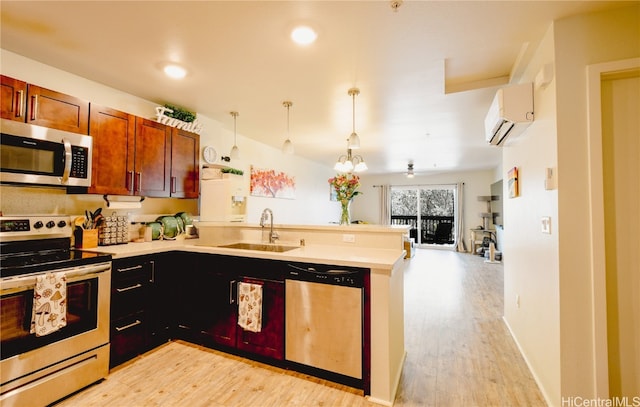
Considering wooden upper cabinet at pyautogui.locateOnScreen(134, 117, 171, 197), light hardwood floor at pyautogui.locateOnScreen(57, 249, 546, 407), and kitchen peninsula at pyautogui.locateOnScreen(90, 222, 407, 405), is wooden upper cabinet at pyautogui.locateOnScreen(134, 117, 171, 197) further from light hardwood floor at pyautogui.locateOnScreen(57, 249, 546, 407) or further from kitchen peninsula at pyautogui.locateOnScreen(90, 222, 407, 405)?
light hardwood floor at pyautogui.locateOnScreen(57, 249, 546, 407)

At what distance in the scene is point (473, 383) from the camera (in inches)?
80.6

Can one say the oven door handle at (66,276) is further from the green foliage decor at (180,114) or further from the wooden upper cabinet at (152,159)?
the green foliage decor at (180,114)

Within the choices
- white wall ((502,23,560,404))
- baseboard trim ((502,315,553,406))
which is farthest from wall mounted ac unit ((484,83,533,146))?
baseboard trim ((502,315,553,406))

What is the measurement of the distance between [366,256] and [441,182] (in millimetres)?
7841

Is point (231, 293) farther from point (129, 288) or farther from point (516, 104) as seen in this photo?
point (516, 104)

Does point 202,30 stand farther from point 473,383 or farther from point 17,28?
point 473,383

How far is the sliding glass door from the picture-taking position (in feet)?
29.7

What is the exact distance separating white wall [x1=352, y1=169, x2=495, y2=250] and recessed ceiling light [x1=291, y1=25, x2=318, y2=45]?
7925 millimetres

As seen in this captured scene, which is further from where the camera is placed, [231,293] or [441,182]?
[441,182]

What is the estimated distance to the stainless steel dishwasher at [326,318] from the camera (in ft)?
6.27

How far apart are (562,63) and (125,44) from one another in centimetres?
303

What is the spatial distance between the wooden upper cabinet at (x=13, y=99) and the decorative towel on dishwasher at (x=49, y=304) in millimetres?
1222

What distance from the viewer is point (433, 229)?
9227 mm

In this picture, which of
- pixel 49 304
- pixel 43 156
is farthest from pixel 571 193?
pixel 43 156
